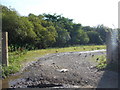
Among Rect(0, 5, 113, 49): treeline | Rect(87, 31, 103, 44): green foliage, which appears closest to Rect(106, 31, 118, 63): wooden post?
Rect(0, 5, 113, 49): treeline

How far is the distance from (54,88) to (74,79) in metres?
1.05

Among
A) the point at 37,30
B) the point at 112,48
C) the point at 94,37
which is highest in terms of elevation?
the point at 37,30

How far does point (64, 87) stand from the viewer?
434 cm

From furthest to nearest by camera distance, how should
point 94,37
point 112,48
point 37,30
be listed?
1. point 94,37
2. point 37,30
3. point 112,48

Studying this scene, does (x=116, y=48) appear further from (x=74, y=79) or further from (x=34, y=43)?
(x=34, y=43)

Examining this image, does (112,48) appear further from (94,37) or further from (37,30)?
(94,37)

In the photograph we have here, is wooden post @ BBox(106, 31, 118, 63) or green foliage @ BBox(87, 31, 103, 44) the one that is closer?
wooden post @ BBox(106, 31, 118, 63)

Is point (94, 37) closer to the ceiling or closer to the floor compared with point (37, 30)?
closer to the floor

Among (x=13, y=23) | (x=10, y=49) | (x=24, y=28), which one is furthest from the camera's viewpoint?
(x=24, y=28)

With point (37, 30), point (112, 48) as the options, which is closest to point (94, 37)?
point (37, 30)

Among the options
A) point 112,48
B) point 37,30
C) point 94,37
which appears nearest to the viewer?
point 112,48

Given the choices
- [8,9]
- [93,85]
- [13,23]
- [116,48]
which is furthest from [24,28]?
[93,85]

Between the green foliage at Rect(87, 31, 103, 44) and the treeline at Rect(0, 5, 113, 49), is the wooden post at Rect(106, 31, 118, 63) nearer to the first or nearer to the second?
the treeline at Rect(0, 5, 113, 49)

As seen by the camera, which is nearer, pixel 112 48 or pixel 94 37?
pixel 112 48
